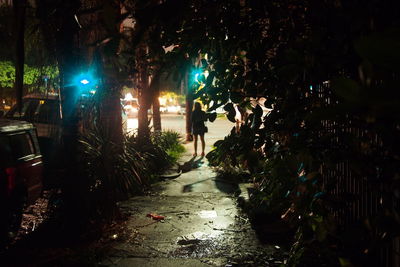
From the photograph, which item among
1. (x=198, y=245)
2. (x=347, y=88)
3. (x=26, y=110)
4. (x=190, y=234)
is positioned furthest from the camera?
(x=26, y=110)

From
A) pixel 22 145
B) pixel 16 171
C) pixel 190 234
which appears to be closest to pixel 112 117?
pixel 22 145

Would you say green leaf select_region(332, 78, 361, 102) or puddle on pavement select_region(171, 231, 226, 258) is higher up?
green leaf select_region(332, 78, 361, 102)

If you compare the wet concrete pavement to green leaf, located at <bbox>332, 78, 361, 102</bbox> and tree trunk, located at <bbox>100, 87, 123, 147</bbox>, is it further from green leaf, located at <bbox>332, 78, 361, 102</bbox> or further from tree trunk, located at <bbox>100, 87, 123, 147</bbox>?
green leaf, located at <bbox>332, 78, 361, 102</bbox>

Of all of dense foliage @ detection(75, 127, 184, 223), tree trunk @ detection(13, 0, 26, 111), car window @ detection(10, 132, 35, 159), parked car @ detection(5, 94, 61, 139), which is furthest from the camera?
parked car @ detection(5, 94, 61, 139)

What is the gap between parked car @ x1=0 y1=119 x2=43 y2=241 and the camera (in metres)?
5.39

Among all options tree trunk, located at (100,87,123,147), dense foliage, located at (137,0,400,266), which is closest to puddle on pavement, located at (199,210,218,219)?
tree trunk, located at (100,87,123,147)

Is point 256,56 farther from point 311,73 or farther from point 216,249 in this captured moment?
point 216,249

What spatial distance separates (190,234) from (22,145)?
10.2 ft

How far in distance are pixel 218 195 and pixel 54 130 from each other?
4252mm

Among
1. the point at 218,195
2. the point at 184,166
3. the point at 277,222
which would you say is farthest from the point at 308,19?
the point at 184,166

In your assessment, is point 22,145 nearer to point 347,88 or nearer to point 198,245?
point 198,245

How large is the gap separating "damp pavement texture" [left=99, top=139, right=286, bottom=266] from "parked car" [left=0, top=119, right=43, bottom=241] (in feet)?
5.07

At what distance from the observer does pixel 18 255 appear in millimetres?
5305

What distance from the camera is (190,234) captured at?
6273 millimetres
